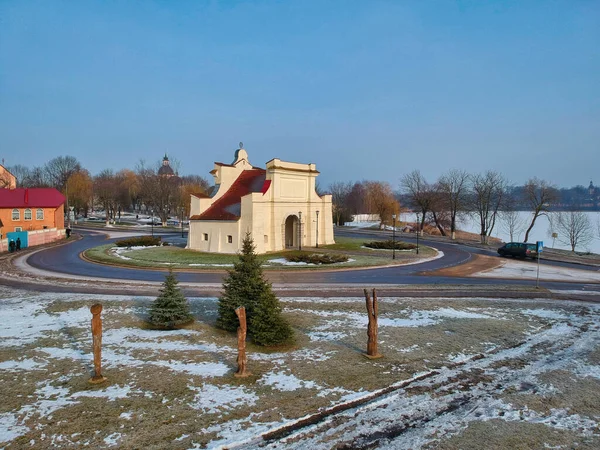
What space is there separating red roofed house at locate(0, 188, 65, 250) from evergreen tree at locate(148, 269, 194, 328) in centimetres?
3819

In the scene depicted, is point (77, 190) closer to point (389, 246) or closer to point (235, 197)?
point (235, 197)

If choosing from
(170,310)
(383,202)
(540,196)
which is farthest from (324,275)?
(383,202)

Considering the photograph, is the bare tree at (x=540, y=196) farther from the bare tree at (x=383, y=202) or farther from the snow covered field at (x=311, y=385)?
the snow covered field at (x=311, y=385)

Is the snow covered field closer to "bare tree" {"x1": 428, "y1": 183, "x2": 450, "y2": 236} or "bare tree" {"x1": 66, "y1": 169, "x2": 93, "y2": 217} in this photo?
"bare tree" {"x1": 428, "y1": 183, "x2": 450, "y2": 236}

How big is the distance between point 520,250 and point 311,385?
3317 centimetres

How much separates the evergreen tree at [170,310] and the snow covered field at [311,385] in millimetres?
496

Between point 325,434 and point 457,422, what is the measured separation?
2.75 m

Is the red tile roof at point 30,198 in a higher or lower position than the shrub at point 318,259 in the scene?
higher

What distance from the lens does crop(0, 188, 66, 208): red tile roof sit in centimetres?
4772

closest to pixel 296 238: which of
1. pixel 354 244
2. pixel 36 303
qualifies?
pixel 354 244

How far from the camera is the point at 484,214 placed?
186ft

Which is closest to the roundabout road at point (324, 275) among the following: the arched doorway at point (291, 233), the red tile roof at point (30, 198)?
the arched doorway at point (291, 233)

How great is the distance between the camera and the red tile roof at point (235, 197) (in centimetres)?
3862

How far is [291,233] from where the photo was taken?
44094 mm
